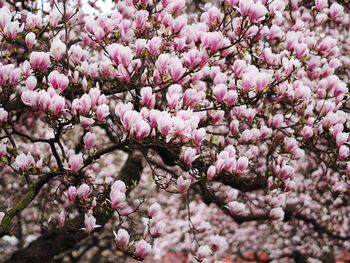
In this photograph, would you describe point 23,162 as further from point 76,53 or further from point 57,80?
point 76,53

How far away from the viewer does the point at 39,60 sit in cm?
319

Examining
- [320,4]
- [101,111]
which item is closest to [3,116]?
[101,111]

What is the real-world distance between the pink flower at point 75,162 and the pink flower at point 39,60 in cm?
68

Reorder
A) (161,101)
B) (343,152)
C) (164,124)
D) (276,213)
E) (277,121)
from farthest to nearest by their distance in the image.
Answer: (276,213) < (277,121) < (343,152) < (161,101) < (164,124)

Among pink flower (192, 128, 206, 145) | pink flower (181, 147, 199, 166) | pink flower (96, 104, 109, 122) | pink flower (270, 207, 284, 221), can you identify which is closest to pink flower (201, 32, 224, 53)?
pink flower (192, 128, 206, 145)

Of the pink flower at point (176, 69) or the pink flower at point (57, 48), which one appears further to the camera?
the pink flower at point (57, 48)

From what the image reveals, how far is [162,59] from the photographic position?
10.5 ft

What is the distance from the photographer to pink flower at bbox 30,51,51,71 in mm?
3170

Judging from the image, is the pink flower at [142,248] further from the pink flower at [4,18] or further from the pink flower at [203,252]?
the pink flower at [4,18]

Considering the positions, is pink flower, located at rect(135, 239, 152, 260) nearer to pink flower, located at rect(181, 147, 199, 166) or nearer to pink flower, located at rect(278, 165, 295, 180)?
pink flower, located at rect(181, 147, 199, 166)

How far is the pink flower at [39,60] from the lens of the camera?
317cm

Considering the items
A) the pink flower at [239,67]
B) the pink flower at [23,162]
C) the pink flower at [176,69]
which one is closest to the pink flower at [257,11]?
the pink flower at [239,67]

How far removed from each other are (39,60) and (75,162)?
75 centimetres

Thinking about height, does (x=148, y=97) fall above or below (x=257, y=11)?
below
